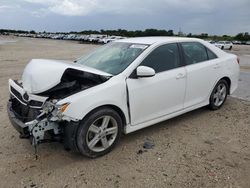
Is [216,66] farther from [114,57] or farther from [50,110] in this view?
[50,110]

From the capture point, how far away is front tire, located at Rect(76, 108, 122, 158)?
3.72 metres

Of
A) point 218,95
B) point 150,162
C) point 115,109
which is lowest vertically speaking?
point 150,162

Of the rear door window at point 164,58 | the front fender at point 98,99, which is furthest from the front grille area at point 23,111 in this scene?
the rear door window at point 164,58

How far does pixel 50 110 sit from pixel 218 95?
3.71m

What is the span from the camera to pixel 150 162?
12.7 ft

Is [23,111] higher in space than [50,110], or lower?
lower

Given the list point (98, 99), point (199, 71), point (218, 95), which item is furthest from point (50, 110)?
point (218, 95)

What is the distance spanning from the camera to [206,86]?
17.8 feet

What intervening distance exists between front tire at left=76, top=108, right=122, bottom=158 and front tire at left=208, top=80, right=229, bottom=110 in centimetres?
253

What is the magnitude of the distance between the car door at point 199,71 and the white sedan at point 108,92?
0.02 m

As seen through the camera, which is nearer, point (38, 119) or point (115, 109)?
point (38, 119)

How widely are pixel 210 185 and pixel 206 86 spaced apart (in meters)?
2.48

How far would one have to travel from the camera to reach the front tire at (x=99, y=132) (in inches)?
146

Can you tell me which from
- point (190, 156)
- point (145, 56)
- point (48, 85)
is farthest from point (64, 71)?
point (190, 156)
